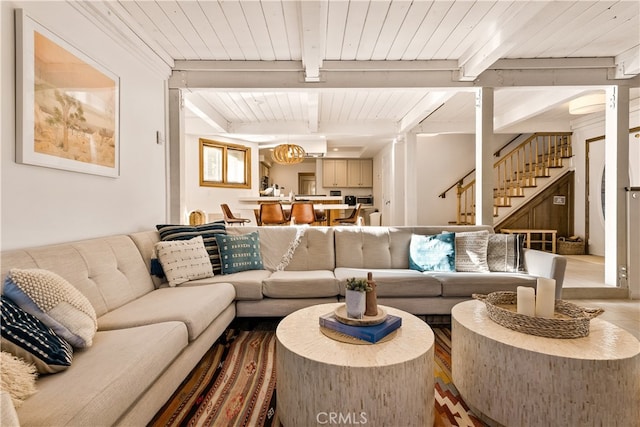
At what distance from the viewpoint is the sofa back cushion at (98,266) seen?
1.58 m

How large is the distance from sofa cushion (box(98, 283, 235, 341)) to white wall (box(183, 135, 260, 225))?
4.35m

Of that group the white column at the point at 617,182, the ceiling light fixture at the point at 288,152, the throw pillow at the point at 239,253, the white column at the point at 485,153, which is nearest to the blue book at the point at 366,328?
the throw pillow at the point at 239,253

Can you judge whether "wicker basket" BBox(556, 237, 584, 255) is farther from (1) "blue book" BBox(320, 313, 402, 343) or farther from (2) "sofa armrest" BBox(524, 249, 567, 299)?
(1) "blue book" BBox(320, 313, 402, 343)

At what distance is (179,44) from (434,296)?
11.1ft

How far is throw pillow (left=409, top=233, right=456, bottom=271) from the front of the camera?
9.16 feet

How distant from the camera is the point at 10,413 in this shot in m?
0.77

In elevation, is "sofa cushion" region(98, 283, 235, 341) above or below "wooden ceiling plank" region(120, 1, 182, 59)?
below

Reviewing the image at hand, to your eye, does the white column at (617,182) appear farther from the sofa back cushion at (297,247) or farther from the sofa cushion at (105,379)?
the sofa cushion at (105,379)

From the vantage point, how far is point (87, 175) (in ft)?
7.46

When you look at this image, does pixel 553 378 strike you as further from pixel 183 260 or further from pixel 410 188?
pixel 410 188

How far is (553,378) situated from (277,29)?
3131mm

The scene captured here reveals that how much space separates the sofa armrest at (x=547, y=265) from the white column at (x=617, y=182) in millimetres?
1582

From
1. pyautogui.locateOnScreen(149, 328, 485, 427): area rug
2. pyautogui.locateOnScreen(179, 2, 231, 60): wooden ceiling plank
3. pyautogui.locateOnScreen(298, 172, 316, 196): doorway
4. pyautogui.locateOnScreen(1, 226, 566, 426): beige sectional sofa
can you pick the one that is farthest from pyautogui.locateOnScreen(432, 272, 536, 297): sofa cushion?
pyautogui.locateOnScreen(298, 172, 316, 196): doorway

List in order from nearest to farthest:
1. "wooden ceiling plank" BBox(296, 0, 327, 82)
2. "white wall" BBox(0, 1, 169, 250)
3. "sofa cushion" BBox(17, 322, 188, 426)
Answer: "sofa cushion" BBox(17, 322, 188, 426), "white wall" BBox(0, 1, 169, 250), "wooden ceiling plank" BBox(296, 0, 327, 82)
